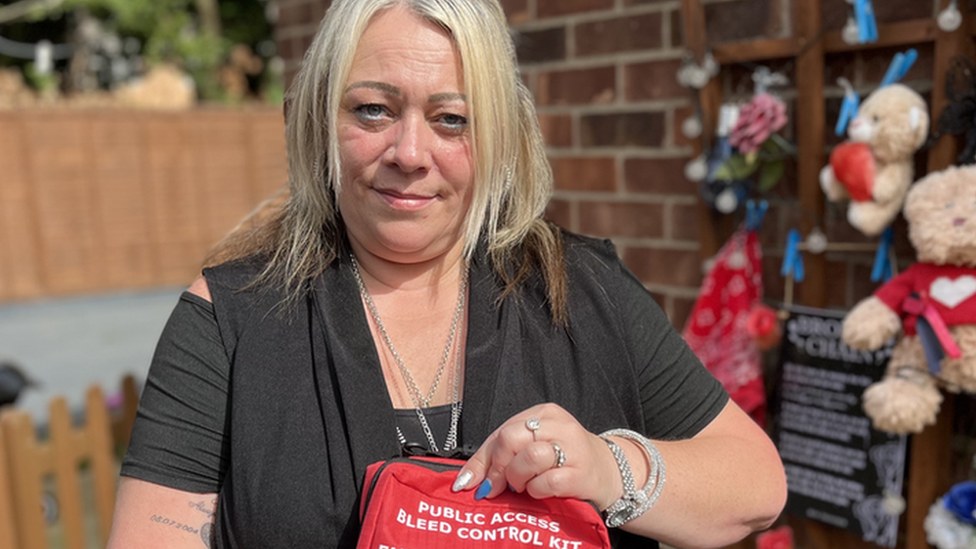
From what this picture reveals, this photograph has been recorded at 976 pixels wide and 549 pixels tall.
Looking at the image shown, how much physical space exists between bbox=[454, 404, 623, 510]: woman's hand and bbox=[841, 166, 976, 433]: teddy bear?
872mm

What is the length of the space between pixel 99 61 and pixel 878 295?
45.1ft

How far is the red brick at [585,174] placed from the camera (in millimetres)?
2434

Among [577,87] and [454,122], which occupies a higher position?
[577,87]

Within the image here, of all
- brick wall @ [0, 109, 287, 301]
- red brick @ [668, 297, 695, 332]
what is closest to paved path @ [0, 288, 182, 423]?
brick wall @ [0, 109, 287, 301]

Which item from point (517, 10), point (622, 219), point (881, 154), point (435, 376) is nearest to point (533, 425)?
point (435, 376)

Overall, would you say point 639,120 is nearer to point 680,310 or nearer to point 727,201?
point 727,201

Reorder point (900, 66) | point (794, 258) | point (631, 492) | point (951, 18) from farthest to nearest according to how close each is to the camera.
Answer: point (794, 258), point (900, 66), point (951, 18), point (631, 492)

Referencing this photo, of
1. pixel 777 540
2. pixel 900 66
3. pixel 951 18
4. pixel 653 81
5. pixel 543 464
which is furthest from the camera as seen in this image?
pixel 653 81

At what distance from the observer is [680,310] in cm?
236

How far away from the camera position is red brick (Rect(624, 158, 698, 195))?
2256mm

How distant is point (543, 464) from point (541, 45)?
174cm

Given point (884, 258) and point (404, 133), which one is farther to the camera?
point (884, 258)

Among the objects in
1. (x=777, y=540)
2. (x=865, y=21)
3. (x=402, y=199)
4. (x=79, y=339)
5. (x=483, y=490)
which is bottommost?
(x=79, y=339)

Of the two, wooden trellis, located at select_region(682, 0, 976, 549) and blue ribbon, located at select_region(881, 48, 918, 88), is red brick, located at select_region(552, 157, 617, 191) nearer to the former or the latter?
wooden trellis, located at select_region(682, 0, 976, 549)
